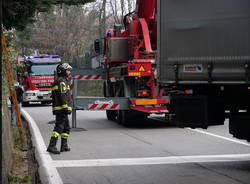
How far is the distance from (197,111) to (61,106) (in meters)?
4.15

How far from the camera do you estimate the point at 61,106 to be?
1165 centimetres

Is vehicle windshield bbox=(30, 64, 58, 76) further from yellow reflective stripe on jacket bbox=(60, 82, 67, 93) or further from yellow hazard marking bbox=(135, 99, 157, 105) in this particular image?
yellow reflective stripe on jacket bbox=(60, 82, 67, 93)

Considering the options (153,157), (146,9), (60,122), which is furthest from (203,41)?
(146,9)

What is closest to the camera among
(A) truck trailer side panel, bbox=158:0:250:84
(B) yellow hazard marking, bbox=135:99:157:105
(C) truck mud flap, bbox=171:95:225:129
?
(A) truck trailer side panel, bbox=158:0:250:84

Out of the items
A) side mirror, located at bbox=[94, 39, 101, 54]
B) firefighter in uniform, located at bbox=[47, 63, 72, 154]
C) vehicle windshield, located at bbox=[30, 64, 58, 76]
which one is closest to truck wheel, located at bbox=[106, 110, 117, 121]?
side mirror, located at bbox=[94, 39, 101, 54]

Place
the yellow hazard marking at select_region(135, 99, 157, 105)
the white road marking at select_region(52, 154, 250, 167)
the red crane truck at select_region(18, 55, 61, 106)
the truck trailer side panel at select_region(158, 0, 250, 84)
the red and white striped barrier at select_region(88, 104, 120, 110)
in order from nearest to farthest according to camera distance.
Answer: the truck trailer side panel at select_region(158, 0, 250, 84)
the white road marking at select_region(52, 154, 250, 167)
the yellow hazard marking at select_region(135, 99, 157, 105)
the red and white striped barrier at select_region(88, 104, 120, 110)
the red crane truck at select_region(18, 55, 61, 106)

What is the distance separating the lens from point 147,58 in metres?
17.2

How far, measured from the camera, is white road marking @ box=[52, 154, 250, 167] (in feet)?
33.5

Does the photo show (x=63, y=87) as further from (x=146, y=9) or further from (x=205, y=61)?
(x=146, y=9)

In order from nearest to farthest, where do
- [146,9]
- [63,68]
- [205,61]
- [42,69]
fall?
[205,61] < [63,68] < [146,9] < [42,69]

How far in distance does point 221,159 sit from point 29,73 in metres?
24.0

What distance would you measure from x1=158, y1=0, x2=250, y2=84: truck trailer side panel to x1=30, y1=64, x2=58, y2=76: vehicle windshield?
25271mm

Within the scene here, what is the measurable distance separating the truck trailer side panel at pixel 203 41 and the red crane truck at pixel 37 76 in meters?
25.2

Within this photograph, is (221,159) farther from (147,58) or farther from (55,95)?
(147,58)
